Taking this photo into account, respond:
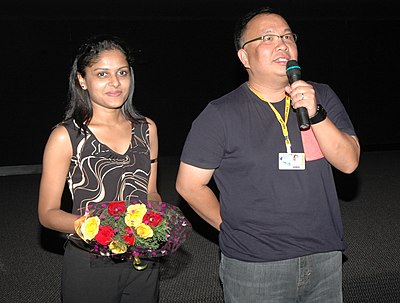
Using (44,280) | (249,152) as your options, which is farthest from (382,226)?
(249,152)

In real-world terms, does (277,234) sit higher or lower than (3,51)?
lower

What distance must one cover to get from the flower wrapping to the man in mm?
A: 213

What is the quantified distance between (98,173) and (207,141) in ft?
1.31

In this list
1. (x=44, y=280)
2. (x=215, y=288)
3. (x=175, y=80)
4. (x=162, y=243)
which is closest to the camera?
(x=162, y=243)

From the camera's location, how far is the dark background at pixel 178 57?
24.3ft

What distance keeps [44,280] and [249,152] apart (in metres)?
2.25

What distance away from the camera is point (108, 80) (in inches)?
69.4

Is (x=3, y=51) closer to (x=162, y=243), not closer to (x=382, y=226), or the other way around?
(x=382, y=226)

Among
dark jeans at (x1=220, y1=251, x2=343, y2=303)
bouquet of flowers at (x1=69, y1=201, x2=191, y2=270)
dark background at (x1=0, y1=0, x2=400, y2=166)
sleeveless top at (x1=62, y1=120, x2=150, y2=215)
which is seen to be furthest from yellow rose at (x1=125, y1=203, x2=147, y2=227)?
dark background at (x1=0, y1=0, x2=400, y2=166)

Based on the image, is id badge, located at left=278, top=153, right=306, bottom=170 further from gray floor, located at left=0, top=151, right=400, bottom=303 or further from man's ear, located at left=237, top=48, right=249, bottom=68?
gray floor, located at left=0, top=151, right=400, bottom=303

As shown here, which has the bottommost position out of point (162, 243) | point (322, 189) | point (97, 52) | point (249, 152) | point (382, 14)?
point (162, 243)

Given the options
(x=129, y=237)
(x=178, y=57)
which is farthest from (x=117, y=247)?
(x=178, y=57)

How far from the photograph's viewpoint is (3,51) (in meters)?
7.52

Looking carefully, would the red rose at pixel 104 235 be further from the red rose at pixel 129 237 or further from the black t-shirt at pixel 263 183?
the black t-shirt at pixel 263 183
